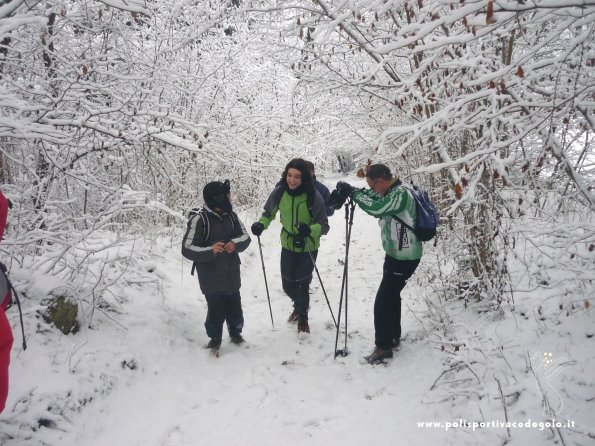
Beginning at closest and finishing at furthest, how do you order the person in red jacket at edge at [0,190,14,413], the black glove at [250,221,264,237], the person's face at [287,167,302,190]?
the person in red jacket at edge at [0,190,14,413] → the person's face at [287,167,302,190] → the black glove at [250,221,264,237]

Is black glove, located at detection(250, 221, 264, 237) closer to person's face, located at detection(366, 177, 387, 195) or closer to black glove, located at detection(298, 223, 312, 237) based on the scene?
black glove, located at detection(298, 223, 312, 237)

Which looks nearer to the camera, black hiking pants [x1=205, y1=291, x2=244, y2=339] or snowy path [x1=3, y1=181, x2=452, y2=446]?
snowy path [x1=3, y1=181, x2=452, y2=446]

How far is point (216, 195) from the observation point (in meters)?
4.43

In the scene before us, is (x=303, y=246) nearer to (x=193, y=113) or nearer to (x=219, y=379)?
(x=219, y=379)

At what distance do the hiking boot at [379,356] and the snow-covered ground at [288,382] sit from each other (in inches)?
Answer: 4.2

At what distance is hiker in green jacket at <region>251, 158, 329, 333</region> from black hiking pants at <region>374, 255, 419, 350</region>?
116 cm

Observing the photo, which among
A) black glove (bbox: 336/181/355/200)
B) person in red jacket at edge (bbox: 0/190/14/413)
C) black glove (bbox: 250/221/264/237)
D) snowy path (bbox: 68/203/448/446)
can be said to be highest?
black glove (bbox: 336/181/355/200)

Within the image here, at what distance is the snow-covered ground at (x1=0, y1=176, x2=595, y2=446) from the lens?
9.53 feet

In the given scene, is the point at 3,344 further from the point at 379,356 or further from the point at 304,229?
the point at 379,356

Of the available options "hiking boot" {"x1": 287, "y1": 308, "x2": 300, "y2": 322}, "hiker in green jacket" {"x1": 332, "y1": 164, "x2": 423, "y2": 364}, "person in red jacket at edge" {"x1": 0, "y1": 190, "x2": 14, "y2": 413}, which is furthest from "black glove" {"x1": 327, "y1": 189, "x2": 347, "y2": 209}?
"person in red jacket at edge" {"x1": 0, "y1": 190, "x2": 14, "y2": 413}

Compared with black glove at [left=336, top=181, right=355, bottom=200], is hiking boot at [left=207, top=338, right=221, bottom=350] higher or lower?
lower

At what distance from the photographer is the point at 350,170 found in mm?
37344

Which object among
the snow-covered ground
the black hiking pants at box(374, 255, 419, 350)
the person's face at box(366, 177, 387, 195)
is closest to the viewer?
the snow-covered ground

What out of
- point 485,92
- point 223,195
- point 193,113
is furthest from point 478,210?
point 193,113
